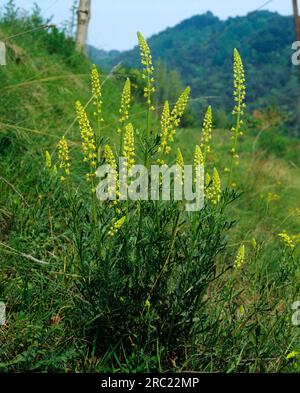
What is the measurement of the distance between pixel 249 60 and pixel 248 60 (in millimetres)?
14158

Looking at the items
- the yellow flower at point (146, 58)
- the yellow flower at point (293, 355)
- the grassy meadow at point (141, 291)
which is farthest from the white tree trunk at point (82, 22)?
the yellow flower at point (293, 355)

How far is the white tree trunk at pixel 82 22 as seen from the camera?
957cm

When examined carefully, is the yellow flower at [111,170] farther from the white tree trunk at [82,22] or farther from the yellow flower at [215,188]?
the white tree trunk at [82,22]

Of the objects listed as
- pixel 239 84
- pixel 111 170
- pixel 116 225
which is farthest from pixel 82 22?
pixel 116 225

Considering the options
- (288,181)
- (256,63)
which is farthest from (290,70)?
(288,181)

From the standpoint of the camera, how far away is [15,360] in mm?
2268

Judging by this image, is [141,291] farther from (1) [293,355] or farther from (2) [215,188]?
(1) [293,355]

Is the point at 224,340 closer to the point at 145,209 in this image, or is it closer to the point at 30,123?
the point at 145,209

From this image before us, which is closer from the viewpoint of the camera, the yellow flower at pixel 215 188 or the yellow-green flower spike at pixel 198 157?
the yellow-green flower spike at pixel 198 157

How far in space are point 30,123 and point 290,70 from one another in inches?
3678

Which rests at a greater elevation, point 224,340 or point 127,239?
point 127,239

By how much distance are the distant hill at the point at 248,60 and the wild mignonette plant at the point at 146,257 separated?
58258mm

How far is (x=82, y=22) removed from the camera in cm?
966

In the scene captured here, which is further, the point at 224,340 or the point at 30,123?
the point at 30,123
